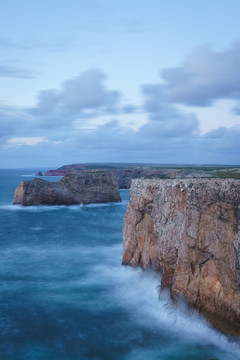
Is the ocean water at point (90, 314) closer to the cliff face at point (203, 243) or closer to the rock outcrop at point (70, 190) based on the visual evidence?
the cliff face at point (203, 243)

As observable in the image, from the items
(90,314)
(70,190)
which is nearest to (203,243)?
(90,314)

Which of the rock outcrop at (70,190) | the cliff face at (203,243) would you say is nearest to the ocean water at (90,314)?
the cliff face at (203,243)

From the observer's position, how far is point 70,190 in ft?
236

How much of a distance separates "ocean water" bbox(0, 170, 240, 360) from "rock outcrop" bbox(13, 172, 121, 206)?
3252 cm

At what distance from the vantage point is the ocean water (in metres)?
15.1

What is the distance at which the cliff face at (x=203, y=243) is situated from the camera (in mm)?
14031

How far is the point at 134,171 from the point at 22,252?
315ft

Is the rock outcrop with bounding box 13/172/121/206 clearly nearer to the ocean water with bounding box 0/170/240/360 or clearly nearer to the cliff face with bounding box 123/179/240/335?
the ocean water with bounding box 0/170/240/360

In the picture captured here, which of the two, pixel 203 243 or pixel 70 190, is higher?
pixel 203 243

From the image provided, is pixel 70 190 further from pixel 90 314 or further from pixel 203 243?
pixel 203 243

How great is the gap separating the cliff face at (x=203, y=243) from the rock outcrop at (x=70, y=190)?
49.6m

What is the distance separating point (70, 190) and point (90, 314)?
5403 cm

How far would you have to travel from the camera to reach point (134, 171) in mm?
127625

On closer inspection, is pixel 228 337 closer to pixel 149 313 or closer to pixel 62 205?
pixel 149 313
